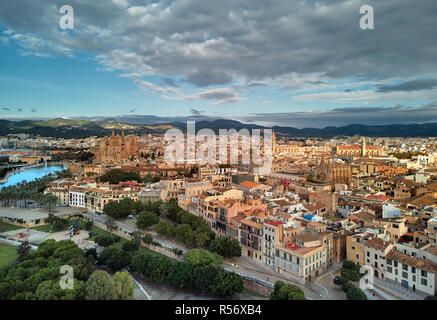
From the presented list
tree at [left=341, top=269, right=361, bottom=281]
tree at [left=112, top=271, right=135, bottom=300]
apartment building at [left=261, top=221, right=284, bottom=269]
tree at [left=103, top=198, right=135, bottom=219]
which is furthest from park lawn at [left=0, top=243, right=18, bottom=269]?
tree at [left=341, top=269, right=361, bottom=281]

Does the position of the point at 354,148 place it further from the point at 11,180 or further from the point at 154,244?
the point at 11,180

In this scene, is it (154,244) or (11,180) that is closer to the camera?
(154,244)

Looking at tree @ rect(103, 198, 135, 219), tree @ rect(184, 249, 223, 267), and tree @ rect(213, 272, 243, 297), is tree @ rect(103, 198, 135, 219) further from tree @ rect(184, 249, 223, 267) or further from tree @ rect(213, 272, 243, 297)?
tree @ rect(213, 272, 243, 297)

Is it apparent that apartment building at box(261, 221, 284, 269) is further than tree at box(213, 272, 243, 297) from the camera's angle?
Yes

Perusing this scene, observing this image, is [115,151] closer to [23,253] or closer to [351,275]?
[23,253]

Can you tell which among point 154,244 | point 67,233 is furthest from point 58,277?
point 67,233

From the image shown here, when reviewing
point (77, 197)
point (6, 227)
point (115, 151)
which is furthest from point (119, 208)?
point (115, 151)
